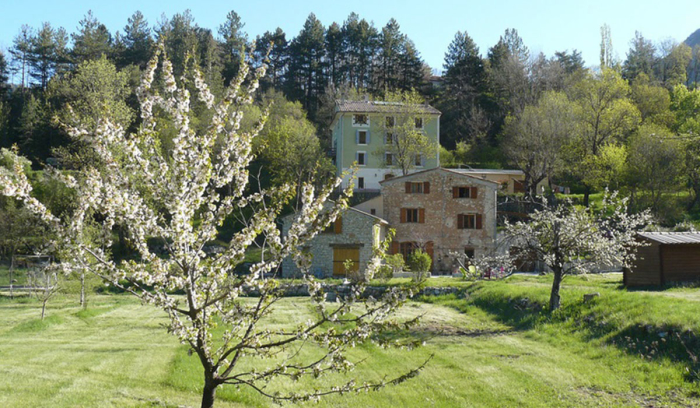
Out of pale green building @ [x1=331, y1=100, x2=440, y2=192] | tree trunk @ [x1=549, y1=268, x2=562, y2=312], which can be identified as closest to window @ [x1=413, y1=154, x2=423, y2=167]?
pale green building @ [x1=331, y1=100, x2=440, y2=192]

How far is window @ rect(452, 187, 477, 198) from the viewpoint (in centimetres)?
4628

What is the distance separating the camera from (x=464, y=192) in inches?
1823

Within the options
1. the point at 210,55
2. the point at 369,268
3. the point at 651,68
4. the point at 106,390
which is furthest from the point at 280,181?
the point at 651,68

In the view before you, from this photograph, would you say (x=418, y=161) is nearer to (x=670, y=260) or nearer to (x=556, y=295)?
(x=670, y=260)

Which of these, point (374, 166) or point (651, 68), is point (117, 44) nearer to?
point (374, 166)

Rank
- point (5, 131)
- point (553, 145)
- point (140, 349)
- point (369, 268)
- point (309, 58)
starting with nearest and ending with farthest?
1. point (369, 268)
2. point (140, 349)
3. point (553, 145)
4. point (5, 131)
5. point (309, 58)

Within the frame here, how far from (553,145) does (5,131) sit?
59.4 m

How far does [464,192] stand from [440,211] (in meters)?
2.47

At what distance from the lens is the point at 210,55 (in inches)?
2832

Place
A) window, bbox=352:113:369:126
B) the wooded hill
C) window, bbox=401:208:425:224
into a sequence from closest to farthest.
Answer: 1. window, bbox=401:208:425:224
2. the wooded hill
3. window, bbox=352:113:369:126

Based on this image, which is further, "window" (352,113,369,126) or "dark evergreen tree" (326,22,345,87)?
"dark evergreen tree" (326,22,345,87)

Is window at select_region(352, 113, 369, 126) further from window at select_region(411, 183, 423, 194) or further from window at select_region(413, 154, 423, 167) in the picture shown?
window at select_region(411, 183, 423, 194)

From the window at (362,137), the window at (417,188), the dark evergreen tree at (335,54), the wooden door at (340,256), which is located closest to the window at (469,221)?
the window at (417,188)

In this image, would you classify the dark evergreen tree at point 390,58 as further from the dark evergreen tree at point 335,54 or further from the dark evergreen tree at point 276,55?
the dark evergreen tree at point 276,55
